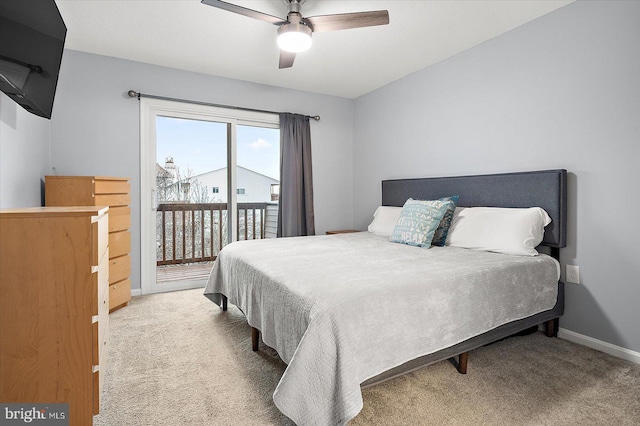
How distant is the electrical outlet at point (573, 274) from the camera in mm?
2406

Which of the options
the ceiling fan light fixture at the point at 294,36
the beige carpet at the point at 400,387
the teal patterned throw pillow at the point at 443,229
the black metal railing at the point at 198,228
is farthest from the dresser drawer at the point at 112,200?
the teal patterned throw pillow at the point at 443,229

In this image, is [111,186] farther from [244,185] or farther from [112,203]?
[244,185]

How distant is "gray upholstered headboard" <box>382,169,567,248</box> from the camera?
239 centimetres

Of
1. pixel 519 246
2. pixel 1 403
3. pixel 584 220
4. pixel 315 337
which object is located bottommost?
pixel 1 403

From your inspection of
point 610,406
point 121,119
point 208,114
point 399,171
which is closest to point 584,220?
point 610,406

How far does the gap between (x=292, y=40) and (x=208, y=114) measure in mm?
1870

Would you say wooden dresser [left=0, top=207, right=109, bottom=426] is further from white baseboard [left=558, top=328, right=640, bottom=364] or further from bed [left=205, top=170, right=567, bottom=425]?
white baseboard [left=558, top=328, right=640, bottom=364]

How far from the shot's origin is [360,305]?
142cm

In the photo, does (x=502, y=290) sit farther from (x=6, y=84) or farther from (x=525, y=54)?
(x=6, y=84)

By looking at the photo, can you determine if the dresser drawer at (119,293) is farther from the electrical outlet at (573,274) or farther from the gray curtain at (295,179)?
the electrical outlet at (573,274)

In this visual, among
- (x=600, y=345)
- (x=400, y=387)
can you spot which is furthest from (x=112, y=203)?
(x=600, y=345)

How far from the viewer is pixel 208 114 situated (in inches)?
152

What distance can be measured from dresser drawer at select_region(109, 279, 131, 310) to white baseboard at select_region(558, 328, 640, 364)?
3751 mm

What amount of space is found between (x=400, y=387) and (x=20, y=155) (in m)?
2.87
